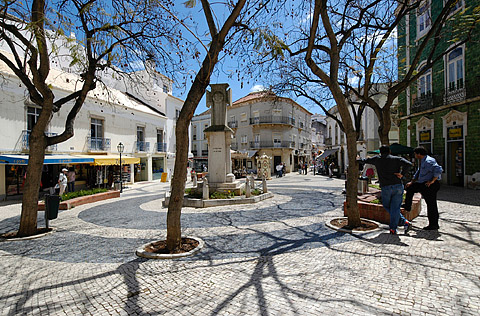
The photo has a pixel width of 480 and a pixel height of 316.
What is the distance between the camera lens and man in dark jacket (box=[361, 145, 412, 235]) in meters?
5.04

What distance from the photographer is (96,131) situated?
1902 cm

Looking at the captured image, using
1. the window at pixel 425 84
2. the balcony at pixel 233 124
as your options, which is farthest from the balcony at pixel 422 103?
the balcony at pixel 233 124

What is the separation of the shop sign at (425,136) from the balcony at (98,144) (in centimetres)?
2197

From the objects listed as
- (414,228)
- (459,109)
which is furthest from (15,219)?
(459,109)

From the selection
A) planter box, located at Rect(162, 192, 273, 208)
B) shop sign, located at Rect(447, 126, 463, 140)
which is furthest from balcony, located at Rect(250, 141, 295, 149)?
planter box, located at Rect(162, 192, 273, 208)

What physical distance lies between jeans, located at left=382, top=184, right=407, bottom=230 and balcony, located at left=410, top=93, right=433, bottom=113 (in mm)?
14012

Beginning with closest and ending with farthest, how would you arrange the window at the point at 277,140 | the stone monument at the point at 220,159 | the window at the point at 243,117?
the stone monument at the point at 220,159 < the window at the point at 277,140 < the window at the point at 243,117

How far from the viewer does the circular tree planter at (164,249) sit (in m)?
4.33

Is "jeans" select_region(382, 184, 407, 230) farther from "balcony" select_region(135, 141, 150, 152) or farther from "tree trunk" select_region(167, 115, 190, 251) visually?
"balcony" select_region(135, 141, 150, 152)

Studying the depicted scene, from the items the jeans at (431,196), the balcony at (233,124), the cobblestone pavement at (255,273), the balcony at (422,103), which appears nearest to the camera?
the cobblestone pavement at (255,273)

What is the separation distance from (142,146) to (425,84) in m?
22.0

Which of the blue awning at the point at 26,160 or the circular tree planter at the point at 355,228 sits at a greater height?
the blue awning at the point at 26,160

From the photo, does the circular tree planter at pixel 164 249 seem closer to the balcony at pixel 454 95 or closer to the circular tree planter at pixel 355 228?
the circular tree planter at pixel 355 228

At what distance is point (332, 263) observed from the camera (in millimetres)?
3898
